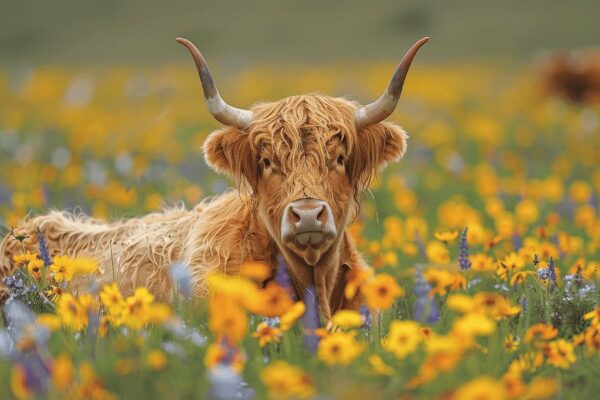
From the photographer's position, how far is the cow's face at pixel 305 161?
183 inches

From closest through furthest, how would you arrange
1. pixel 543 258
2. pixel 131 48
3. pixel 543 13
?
pixel 543 258 → pixel 131 48 → pixel 543 13

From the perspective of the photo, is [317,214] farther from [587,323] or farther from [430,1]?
[430,1]

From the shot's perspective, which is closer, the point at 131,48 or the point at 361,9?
the point at 131,48

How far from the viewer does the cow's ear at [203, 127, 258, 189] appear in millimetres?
5332

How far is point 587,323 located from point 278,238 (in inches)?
66.0

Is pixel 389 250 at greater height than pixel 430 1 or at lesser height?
lesser

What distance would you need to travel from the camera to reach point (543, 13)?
62.3 meters

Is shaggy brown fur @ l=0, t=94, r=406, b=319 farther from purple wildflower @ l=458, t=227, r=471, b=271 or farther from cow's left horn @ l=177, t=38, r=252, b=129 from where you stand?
purple wildflower @ l=458, t=227, r=471, b=271

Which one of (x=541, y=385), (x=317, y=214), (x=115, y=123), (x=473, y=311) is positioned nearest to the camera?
(x=541, y=385)

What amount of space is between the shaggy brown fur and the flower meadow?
0.20m

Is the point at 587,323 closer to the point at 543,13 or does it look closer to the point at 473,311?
the point at 473,311

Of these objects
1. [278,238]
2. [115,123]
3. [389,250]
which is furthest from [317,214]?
[115,123]

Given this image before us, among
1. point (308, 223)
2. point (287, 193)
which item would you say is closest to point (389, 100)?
point (287, 193)

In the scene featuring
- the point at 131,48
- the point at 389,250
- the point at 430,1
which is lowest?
the point at 389,250
